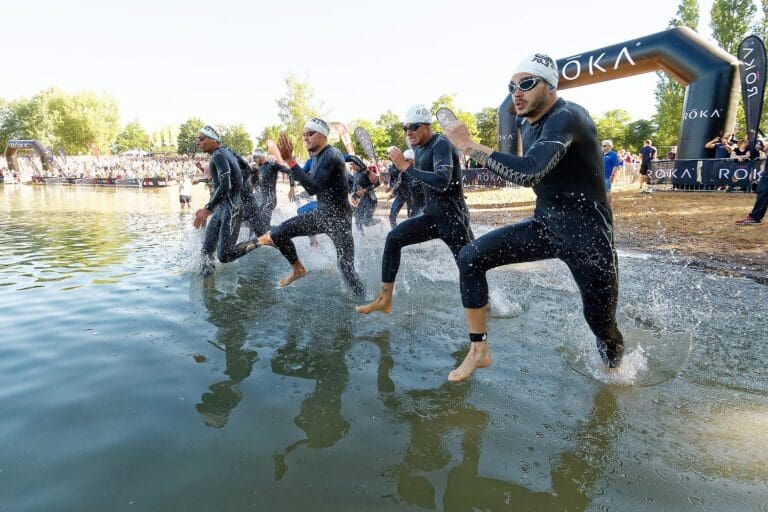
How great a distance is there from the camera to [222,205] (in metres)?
6.21

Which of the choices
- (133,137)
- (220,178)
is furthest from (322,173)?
(133,137)

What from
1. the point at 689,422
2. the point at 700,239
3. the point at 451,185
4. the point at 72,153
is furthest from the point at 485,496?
the point at 72,153

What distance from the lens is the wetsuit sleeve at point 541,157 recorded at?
2.54 metres

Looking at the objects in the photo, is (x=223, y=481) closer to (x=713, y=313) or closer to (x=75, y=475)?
(x=75, y=475)

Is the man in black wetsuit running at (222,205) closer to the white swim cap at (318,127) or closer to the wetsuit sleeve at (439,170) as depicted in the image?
the white swim cap at (318,127)

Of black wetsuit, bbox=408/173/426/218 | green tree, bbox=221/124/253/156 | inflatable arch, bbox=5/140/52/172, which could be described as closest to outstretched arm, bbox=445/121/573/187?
black wetsuit, bbox=408/173/426/218

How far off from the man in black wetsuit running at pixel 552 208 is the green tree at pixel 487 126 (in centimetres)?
6539

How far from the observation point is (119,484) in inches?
82.7

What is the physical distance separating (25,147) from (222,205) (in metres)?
55.5

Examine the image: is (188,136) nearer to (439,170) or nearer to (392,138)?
(392,138)

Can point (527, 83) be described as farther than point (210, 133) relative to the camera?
No

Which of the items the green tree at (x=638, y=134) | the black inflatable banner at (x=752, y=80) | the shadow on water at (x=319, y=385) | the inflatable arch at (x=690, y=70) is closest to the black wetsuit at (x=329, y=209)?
the shadow on water at (x=319, y=385)

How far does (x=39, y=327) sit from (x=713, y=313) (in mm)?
6740

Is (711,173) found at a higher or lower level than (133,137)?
lower
